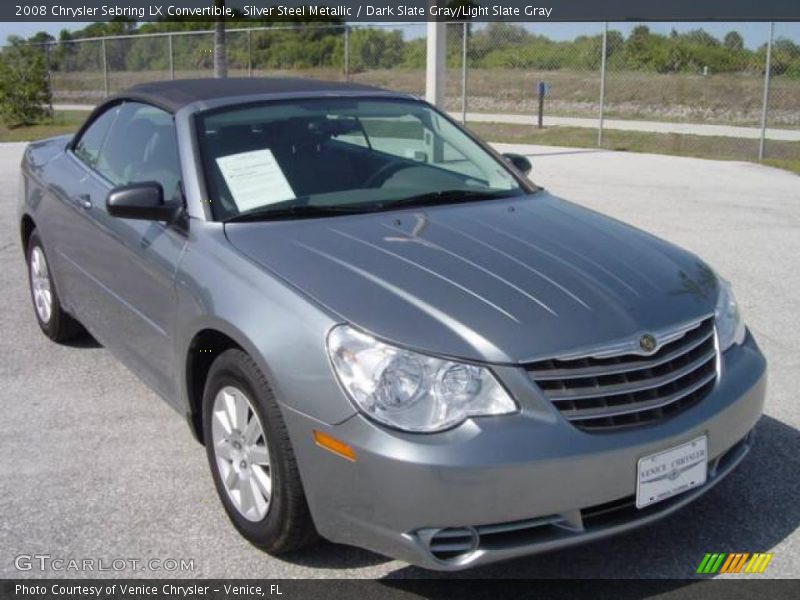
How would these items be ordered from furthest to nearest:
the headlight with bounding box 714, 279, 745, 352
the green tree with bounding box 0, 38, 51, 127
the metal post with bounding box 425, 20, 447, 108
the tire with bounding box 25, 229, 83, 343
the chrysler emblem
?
the green tree with bounding box 0, 38, 51, 127, the metal post with bounding box 425, 20, 447, 108, the tire with bounding box 25, 229, 83, 343, the headlight with bounding box 714, 279, 745, 352, the chrysler emblem

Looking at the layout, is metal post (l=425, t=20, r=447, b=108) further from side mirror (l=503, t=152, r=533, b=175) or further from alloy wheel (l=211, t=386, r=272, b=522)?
alloy wheel (l=211, t=386, r=272, b=522)

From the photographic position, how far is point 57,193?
5078 millimetres

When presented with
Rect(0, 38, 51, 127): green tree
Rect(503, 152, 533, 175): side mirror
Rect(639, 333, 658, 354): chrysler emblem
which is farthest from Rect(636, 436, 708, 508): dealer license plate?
Rect(0, 38, 51, 127): green tree

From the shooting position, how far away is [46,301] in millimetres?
5598

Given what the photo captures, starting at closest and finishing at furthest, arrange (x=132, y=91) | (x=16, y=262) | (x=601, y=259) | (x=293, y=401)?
(x=293, y=401)
(x=601, y=259)
(x=132, y=91)
(x=16, y=262)

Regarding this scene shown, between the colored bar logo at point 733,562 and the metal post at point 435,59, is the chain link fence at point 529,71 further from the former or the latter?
the colored bar logo at point 733,562

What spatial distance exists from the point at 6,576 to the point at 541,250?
220 cm

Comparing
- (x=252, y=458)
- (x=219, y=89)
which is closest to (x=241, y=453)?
(x=252, y=458)

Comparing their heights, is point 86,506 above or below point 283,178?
below

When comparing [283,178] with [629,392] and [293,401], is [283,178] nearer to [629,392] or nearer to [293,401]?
[293,401]

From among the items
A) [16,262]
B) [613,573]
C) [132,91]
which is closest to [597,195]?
[16,262]

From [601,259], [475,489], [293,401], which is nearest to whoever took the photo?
[475,489]

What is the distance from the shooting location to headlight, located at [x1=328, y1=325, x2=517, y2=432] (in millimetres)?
2740

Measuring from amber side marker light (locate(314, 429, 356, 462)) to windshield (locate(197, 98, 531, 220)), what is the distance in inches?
46.7
